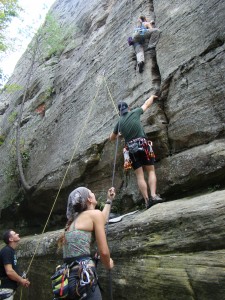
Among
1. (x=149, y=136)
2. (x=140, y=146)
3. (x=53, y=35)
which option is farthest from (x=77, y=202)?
(x=53, y=35)

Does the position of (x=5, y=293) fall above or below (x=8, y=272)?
below

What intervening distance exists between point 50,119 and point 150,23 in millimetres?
5836

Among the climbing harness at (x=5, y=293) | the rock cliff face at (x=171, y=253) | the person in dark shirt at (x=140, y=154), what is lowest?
the climbing harness at (x=5, y=293)

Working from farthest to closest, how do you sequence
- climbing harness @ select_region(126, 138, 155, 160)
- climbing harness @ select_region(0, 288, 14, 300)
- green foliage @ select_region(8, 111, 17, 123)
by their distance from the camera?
green foliage @ select_region(8, 111, 17, 123)
climbing harness @ select_region(126, 138, 155, 160)
climbing harness @ select_region(0, 288, 14, 300)

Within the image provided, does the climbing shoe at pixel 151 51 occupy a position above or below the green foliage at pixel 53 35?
below

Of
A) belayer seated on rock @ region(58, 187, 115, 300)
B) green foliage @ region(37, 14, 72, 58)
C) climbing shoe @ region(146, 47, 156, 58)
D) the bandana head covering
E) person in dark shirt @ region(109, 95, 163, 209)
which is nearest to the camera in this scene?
belayer seated on rock @ region(58, 187, 115, 300)

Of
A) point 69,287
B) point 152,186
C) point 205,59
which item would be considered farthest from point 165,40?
point 69,287

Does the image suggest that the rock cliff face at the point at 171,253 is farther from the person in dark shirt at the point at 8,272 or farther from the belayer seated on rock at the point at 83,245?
the person in dark shirt at the point at 8,272

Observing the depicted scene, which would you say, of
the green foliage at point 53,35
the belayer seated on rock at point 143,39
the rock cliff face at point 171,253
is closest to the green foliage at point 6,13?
the green foliage at point 53,35

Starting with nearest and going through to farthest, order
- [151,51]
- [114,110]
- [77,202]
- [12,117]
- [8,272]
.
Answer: [77,202], [8,272], [151,51], [114,110], [12,117]

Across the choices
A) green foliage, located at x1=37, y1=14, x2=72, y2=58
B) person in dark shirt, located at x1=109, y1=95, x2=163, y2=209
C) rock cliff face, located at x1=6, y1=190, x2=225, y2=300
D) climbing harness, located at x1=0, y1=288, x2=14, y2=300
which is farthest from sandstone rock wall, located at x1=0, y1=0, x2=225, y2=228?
climbing harness, located at x1=0, y1=288, x2=14, y2=300

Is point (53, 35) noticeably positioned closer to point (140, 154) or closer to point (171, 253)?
point (140, 154)

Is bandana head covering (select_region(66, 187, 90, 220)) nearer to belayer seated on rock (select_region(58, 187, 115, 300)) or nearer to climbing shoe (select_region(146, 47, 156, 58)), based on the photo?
belayer seated on rock (select_region(58, 187, 115, 300))

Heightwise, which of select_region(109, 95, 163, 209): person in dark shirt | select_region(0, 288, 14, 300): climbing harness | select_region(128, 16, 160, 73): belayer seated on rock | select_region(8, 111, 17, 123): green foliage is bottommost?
select_region(0, 288, 14, 300): climbing harness
